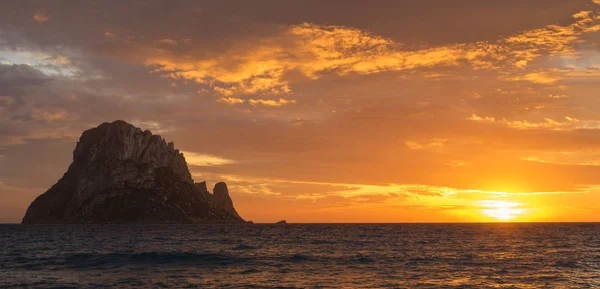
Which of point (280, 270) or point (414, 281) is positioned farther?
point (280, 270)

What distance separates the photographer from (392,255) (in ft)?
259

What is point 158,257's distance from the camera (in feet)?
237

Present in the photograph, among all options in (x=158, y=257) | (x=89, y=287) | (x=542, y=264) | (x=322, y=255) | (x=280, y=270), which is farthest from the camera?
(x=322, y=255)

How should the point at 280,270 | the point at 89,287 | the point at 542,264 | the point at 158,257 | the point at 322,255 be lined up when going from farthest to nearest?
the point at 322,255, the point at 158,257, the point at 542,264, the point at 280,270, the point at 89,287

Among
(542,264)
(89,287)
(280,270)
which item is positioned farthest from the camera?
(542,264)

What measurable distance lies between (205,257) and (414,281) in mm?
35581

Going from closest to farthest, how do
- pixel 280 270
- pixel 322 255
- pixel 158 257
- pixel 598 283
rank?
pixel 598 283
pixel 280 270
pixel 158 257
pixel 322 255

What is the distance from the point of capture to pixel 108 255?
74250 mm

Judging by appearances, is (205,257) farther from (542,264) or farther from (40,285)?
(542,264)

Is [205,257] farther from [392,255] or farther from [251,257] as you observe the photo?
[392,255]

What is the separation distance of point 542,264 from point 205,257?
162 ft

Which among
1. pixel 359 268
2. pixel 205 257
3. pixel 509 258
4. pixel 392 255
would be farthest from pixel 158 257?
pixel 509 258

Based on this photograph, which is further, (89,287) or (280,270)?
(280,270)

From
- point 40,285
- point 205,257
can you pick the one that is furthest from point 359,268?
point 40,285
